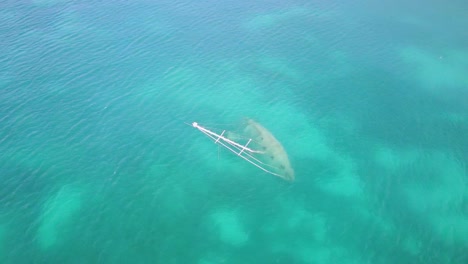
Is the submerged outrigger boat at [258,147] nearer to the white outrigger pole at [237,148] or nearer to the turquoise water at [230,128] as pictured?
the white outrigger pole at [237,148]

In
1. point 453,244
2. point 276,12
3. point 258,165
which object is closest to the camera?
point 453,244

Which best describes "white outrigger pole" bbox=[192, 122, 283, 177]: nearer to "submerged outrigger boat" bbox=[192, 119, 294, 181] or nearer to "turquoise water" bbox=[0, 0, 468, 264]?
"submerged outrigger boat" bbox=[192, 119, 294, 181]

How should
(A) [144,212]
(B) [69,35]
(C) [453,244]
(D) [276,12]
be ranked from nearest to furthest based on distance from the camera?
(C) [453,244]
(A) [144,212]
(B) [69,35]
(D) [276,12]

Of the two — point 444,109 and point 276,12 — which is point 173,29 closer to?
point 276,12

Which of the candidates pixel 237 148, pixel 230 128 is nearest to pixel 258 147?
pixel 237 148

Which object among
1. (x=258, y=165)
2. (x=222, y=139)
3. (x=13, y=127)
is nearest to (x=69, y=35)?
(x=13, y=127)

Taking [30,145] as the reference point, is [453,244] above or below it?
below

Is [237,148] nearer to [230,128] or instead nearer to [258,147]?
[258,147]
